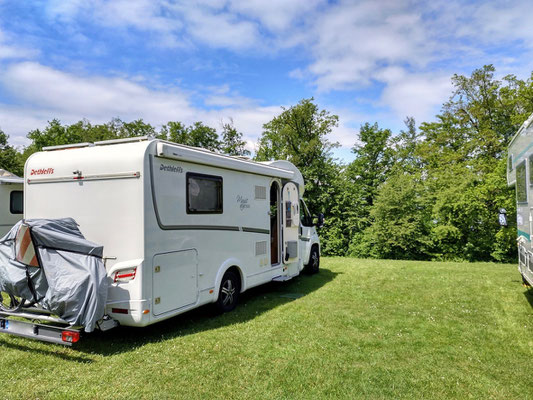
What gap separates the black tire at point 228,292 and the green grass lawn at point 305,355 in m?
0.19

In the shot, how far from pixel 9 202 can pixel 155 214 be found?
792 centimetres

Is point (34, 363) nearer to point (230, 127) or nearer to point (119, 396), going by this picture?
point (119, 396)

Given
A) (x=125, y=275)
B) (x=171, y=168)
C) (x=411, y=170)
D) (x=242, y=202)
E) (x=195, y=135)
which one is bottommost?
(x=125, y=275)

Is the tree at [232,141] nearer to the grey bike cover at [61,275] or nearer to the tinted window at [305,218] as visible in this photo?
the tinted window at [305,218]

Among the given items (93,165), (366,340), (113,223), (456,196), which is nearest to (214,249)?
(113,223)

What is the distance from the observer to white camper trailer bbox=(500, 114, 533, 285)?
5895mm

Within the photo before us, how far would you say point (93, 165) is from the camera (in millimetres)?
5016

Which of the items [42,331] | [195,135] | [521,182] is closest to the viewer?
[42,331]

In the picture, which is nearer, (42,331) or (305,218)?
(42,331)

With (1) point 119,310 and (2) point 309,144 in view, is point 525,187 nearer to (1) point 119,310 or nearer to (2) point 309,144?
(1) point 119,310

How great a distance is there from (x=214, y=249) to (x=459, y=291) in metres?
5.12

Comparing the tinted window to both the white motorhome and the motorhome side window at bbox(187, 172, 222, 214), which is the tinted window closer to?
the white motorhome

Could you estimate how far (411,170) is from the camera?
24.2 m

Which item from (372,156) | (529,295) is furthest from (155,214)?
(372,156)
